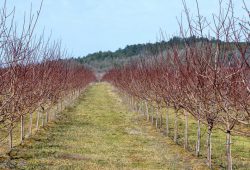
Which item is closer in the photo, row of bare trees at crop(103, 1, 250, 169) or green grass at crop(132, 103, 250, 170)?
Result: row of bare trees at crop(103, 1, 250, 169)

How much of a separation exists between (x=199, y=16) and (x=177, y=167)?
5459 millimetres

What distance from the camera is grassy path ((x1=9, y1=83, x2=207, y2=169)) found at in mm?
12836

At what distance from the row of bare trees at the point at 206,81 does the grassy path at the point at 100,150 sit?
0.96 meters

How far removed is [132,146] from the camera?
16.5 m

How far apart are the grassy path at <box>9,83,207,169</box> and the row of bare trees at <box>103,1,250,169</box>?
0.96 meters

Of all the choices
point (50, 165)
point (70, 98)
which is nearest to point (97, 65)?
point (70, 98)

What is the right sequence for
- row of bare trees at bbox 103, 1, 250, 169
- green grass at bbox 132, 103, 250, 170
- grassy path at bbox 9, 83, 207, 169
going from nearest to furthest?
row of bare trees at bbox 103, 1, 250, 169 → grassy path at bbox 9, 83, 207, 169 → green grass at bbox 132, 103, 250, 170

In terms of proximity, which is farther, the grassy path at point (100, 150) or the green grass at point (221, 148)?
the green grass at point (221, 148)

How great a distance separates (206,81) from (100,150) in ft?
19.2

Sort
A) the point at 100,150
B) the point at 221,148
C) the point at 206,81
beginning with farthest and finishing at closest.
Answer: the point at 221,148 → the point at 100,150 → the point at 206,81

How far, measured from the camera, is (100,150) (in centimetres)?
1552

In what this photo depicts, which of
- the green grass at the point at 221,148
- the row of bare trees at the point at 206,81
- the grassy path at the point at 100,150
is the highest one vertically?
the row of bare trees at the point at 206,81

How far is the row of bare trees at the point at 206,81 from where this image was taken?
303 inches

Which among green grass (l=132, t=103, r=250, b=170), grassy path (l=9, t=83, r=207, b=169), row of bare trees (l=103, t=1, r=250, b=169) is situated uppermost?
row of bare trees (l=103, t=1, r=250, b=169)
